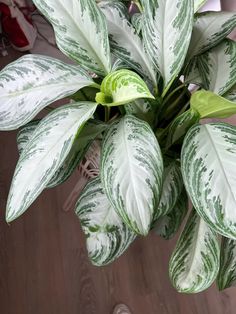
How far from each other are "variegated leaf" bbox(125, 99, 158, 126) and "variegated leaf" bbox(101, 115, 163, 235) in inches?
3.3

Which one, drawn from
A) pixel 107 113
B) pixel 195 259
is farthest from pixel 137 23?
pixel 195 259

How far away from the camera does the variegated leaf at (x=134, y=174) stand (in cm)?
48

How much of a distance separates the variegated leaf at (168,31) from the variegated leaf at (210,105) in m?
0.05

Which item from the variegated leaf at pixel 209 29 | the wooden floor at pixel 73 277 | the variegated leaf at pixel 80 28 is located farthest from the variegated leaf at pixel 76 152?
the wooden floor at pixel 73 277

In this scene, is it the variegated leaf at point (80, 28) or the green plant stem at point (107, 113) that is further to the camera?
the green plant stem at point (107, 113)

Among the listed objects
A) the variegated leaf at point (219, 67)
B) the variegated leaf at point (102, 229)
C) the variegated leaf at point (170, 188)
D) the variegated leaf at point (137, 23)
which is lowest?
the variegated leaf at point (102, 229)

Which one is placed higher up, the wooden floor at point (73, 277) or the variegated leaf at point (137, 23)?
the variegated leaf at point (137, 23)

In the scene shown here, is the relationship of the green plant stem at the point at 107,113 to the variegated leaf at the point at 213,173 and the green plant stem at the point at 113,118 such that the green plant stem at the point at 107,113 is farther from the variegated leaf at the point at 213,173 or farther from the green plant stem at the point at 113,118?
the variegated leaf at the point at 213,173

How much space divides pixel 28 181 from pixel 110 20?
297 millimetres

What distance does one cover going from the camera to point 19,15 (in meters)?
1.52

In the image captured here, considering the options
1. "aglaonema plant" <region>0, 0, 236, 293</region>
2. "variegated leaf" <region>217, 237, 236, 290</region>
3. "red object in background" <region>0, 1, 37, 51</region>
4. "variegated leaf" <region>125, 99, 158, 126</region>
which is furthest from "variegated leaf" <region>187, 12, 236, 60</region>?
"red object in background" <region>0, 1, 37, 51</region>

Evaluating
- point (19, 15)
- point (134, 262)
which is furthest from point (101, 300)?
point (19, 15)

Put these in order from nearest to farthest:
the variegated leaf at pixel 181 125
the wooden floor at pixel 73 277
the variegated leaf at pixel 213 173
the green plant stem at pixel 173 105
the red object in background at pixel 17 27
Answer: the variegated leaf at pixel 213 173 → the variegated leaf at pixel 181 125 → the green plant stem at pixel 173 105 → the wooden floor at pixel 73 277 → the red object in background at pixel 17 27

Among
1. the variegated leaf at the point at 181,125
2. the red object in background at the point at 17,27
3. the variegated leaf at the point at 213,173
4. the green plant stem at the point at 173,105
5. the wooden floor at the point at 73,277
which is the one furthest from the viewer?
the red object in background at the point at 17,27
